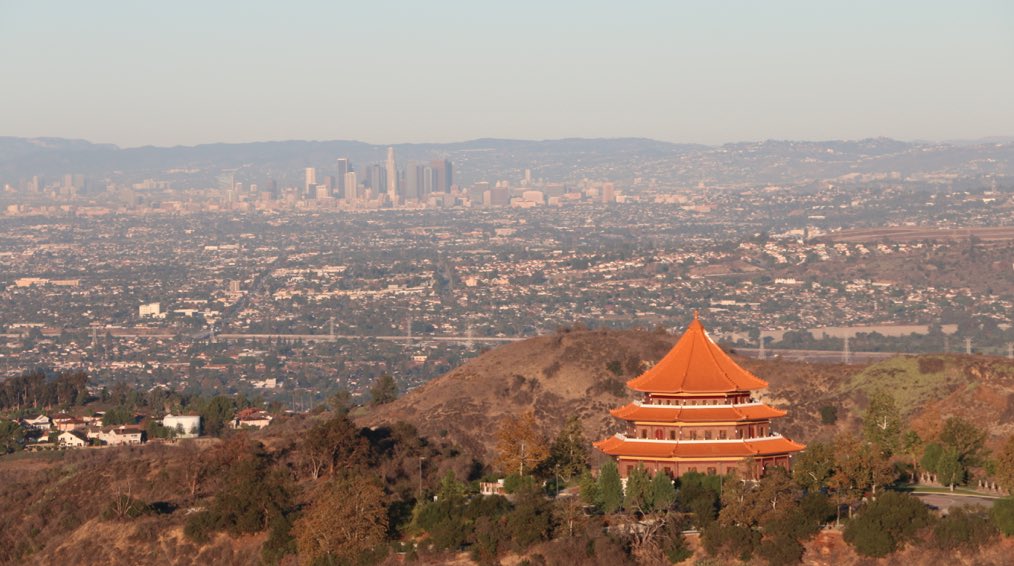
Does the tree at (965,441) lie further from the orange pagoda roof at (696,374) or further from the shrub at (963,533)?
the shrub at (963,533)

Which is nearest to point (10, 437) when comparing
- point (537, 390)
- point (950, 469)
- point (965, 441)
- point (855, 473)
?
point (537, 390)

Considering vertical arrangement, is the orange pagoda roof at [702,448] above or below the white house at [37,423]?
above

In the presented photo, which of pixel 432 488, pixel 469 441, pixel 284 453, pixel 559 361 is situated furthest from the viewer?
pixel 559 361

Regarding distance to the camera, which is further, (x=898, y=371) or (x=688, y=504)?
(x=898, y=371)

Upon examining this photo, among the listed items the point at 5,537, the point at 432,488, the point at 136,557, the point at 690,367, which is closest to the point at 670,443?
the point at 690,367

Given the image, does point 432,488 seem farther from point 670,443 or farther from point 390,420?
point 390,420

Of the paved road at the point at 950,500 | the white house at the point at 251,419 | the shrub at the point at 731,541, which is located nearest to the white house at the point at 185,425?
the white house at the point at 251,419

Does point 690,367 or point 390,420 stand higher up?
point 690,367

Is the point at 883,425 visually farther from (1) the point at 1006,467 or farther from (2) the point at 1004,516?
(2) the point at 1004,516
